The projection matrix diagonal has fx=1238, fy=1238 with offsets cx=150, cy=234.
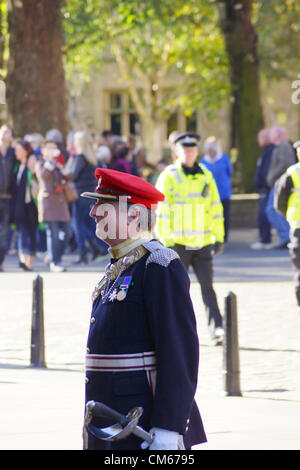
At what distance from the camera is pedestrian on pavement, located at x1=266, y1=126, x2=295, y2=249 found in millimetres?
19922

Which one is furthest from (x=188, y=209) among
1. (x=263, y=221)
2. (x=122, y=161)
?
(x=263, y=221)

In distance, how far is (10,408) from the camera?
7871mm

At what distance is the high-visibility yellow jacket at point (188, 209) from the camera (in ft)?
35.2

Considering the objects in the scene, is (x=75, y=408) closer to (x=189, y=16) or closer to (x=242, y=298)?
(x=242, y=298)

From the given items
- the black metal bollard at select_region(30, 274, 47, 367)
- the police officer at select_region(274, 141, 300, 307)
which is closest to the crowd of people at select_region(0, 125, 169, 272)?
the police officer at select_region(274, 141, 300, 307)

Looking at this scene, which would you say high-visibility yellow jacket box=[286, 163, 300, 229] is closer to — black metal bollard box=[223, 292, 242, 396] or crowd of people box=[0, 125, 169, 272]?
black metal bollard box=[223, 292, 242, 396]

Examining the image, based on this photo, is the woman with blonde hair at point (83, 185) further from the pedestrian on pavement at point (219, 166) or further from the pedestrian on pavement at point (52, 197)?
the pedestrian on pavement at point (219, 166)

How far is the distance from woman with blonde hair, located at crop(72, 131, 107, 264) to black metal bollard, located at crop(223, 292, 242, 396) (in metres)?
9.74

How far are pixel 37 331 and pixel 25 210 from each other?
26.3 ft

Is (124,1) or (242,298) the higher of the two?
(124,1)

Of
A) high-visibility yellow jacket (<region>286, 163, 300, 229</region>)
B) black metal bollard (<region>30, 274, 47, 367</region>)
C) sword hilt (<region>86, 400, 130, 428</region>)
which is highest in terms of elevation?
high-visibility yellow jacket (<region>286, 163, 300, 229</region>)
